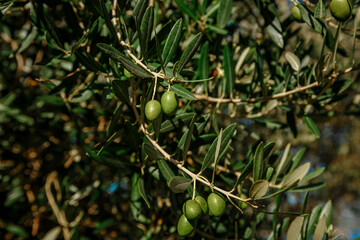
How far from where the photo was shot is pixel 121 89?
969mm

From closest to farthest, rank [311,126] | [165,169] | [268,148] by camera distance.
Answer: [268,148] < [165,169] < [311,126]

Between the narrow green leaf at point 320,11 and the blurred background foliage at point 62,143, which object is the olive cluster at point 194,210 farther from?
the narrow green leaf at point 320,11

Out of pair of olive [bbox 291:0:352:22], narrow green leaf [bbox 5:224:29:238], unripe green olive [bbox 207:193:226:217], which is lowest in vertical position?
narrow green leaf [bbox 5:224:29:238]

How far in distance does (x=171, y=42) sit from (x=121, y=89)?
23 cm

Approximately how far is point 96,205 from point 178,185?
1391 mm

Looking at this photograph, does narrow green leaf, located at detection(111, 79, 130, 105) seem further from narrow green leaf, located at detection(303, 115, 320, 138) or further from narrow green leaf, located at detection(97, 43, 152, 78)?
narrow green leaf, located at detection(303, 115, 320, 138)

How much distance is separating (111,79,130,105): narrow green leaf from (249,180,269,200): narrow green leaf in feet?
1.70

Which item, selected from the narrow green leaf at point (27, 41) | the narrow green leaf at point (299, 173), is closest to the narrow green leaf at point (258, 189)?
the narrow green leaf at point (299, 173)

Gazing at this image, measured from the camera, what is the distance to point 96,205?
2.05 m

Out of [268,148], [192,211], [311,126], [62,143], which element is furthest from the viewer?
[62,143]

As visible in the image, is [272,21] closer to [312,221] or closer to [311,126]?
[311,126]

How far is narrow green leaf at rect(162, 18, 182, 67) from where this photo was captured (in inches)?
36.0

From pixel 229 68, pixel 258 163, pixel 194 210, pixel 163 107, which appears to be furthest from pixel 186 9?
pixel 194 210

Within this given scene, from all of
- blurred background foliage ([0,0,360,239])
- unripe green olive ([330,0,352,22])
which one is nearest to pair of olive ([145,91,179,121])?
unripe green olive ([330,0,352,22])
